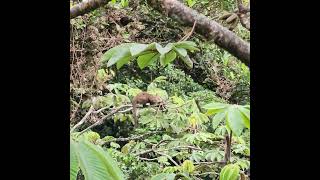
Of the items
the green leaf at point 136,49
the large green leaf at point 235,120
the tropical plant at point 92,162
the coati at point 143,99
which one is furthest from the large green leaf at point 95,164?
the coati at point 143,99

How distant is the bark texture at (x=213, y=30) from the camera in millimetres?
520

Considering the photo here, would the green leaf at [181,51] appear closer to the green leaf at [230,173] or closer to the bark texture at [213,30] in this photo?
the bark texture at [213,30]

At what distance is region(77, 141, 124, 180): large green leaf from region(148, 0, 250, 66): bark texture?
0.19 meters

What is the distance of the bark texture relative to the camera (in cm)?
52

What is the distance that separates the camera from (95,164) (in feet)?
1.57

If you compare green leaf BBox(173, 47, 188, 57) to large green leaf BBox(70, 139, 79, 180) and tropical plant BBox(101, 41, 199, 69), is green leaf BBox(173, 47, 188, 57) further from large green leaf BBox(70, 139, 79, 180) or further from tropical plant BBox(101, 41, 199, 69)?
large green leaf BBox(70, 139, 79, 180)

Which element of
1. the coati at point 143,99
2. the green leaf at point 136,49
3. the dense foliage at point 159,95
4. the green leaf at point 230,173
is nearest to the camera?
the green leaf at point 136,49

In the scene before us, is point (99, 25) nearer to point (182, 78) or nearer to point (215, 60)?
point (215, 60)

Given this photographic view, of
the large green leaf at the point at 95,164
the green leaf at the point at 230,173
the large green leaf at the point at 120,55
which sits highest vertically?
the large green leaf at the point at 120,55

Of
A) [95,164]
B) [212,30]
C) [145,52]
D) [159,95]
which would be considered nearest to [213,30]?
[212,30]

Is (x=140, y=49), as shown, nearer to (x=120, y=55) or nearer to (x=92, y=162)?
(x=120, y=55)

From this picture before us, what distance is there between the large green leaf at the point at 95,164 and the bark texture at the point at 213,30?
192 mm
